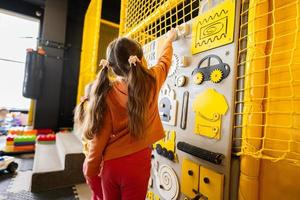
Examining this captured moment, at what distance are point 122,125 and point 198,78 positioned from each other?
0.36m

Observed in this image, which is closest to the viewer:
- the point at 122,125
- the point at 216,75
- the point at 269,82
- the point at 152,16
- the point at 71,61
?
the point at 269,82

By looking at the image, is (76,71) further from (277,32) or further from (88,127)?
(277,32)

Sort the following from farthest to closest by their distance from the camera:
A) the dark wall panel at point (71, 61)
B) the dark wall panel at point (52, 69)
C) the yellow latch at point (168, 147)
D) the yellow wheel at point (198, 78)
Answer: the dark wall panel at point (71, 61) < the dark wall panel at point (52, 69) < the yellow latch at point (168, 147) < the yellow wheel at point (198, 78)

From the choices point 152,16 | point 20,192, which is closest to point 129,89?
point 152,16

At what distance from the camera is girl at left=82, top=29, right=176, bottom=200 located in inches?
28.9

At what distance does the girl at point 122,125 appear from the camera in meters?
0.73

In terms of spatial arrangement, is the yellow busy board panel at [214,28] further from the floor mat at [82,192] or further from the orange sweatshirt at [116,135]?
the floor mat at [82,192]

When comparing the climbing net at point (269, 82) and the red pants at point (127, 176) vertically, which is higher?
the climbing net at point (269, 82)

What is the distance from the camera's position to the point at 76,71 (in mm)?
3580

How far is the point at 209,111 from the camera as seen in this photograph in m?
0.68

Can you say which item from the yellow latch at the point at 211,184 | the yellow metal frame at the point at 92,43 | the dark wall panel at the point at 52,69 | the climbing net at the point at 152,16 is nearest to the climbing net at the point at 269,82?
the yellow latch at the point at 211,184

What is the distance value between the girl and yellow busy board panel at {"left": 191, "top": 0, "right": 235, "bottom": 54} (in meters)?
0.21

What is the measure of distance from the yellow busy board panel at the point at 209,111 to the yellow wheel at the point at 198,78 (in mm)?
46

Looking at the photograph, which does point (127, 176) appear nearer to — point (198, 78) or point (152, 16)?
point (198, 78)
